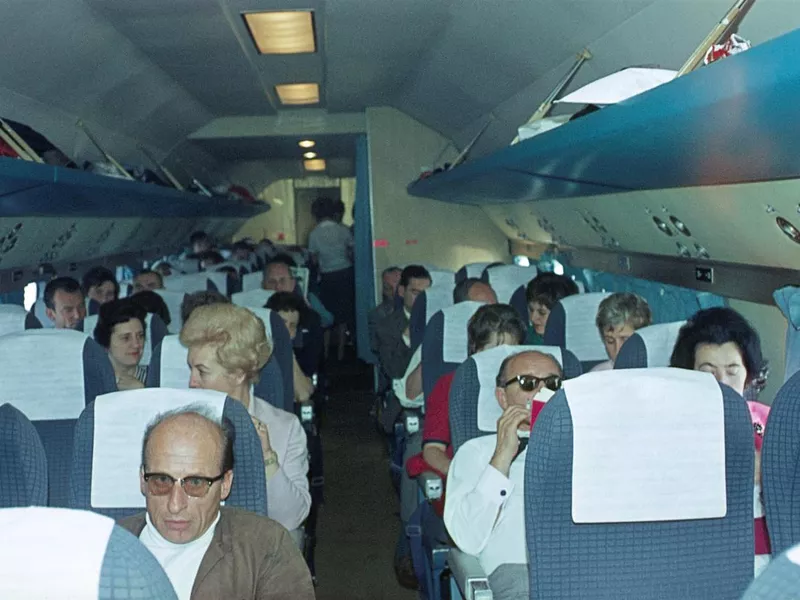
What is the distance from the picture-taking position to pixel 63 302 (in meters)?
6.50

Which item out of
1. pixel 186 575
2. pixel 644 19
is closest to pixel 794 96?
Answer: pixel 186 575

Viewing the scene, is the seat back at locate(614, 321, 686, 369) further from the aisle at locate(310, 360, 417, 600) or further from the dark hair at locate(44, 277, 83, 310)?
the dark hair at locate(44, 277, 83, 310)

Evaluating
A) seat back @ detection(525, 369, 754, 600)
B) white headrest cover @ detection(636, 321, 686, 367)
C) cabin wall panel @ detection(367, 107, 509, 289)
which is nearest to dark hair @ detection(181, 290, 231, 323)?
white headrest cover @ detection(636, 321, 686, 367)

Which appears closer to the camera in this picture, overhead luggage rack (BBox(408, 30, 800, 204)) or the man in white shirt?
overhead luggage rack (BBox(408, 30, 800, 204))

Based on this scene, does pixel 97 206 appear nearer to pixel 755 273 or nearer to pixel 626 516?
pixel 755 273

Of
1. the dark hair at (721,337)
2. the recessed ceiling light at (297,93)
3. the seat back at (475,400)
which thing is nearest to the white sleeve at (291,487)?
the seat back at (475,400)

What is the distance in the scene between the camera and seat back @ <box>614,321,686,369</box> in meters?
4.05

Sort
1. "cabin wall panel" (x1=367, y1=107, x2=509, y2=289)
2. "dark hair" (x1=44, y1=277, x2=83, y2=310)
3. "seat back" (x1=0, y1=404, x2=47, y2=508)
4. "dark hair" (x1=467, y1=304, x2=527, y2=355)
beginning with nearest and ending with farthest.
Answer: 1. "seat back" (x1=0, y1=404, x2=47, y2=508)
2. "dark hair" (x1=467, y1=304, x2=527, y2=355)
3. "dark hair" (x1=44, y1=277, x2=83, y2=310)
4. "cabin wall panel" (x1=367, y1=107, x2=509, y2=289)

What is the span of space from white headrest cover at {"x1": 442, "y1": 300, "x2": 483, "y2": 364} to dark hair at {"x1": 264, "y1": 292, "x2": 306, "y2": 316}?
131cm

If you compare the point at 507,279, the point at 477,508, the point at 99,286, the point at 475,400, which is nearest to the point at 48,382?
the point at 475,400

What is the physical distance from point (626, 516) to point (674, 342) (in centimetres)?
170

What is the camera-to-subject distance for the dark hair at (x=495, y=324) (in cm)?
455

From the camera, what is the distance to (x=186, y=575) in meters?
2.75

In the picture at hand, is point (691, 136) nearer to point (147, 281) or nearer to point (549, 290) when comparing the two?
point (549, 290)
